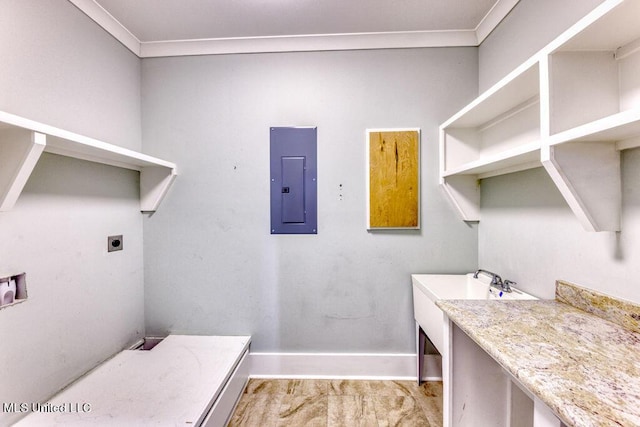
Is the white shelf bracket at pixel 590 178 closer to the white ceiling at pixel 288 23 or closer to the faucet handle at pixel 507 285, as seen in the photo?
the faucet handle at pixel 507 285

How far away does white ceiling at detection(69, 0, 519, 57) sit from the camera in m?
1.57

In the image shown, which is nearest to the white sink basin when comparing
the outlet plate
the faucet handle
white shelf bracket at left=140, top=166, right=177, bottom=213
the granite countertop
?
the faucet handle

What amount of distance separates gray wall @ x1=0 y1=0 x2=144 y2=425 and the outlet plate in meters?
0.03

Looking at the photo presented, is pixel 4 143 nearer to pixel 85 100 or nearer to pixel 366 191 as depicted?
pixel 85 100

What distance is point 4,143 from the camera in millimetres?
1031

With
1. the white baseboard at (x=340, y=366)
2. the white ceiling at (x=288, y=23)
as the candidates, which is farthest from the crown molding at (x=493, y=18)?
the white baseboard at (x=340, y=366)

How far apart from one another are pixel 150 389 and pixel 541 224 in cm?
217

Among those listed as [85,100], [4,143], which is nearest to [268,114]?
[85,100]

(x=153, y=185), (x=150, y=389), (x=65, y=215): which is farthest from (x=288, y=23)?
(x=150, y=389)

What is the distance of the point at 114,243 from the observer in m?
1.69

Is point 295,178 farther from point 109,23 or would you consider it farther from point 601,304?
point 601,304

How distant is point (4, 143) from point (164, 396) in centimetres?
131

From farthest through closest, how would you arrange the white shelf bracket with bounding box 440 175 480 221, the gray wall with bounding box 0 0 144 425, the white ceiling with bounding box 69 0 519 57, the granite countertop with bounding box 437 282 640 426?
the white shelf bracket with bounding box 440 175 480 221 < the white ceiling with bounding box 69 0 519 57 < the gray wall with bounding box 0 0 144 425 < the granite countertop with bounding box 437 282 640 426

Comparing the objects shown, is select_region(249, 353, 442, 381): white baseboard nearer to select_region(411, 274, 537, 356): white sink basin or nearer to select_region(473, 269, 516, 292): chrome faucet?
select_region(411, 274, 537, 356): white sink basin
